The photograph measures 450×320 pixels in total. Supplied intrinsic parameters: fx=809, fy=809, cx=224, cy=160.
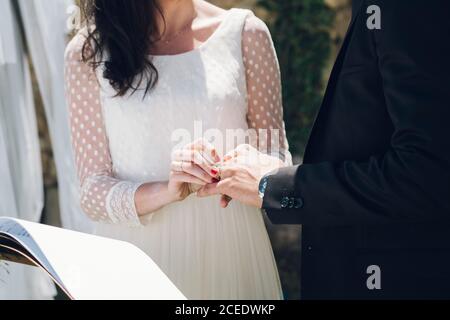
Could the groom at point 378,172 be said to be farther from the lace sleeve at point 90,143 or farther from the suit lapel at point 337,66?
the lace sleeve at point 90,143

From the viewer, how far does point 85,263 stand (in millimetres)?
1530

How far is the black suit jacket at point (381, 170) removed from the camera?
158cm

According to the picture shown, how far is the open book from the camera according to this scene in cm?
147

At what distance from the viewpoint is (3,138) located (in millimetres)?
3283

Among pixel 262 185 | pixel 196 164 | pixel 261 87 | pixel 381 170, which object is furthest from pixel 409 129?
pixel 261 87

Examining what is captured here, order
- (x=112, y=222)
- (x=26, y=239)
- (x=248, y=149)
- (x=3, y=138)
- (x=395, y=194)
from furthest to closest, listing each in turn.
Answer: (x=3, y=138)
(x=112, y=222)
(x=248, y=149)
(x=395, y=194)
(x=26, y=239)

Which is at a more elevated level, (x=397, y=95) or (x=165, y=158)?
(x=397, y=95)

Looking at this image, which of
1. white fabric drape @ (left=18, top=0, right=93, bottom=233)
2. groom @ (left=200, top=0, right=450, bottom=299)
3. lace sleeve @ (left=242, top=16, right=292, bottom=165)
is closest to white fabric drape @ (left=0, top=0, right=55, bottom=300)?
white fabric drape @ (left=18, top=0, right=93, bottom=233)

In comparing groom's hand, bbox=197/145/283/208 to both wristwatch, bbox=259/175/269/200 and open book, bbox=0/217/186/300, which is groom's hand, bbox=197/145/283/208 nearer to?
wristwatch, bbox=259/175/269/200

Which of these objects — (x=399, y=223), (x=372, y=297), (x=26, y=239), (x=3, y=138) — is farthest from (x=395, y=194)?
(x=3, y=138)

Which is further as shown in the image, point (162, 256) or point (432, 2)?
point (162, 256)

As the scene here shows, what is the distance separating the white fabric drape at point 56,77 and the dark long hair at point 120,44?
1027 mm
